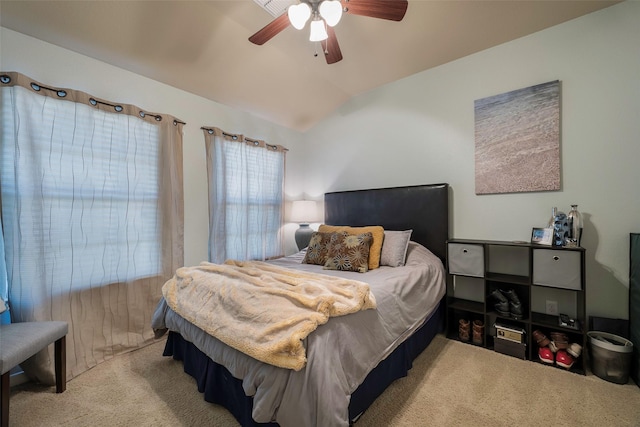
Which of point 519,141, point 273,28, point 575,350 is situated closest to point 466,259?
point 575,350

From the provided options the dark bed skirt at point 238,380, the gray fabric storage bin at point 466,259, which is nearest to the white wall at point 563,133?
the gray fabric storage bin at point 466,259

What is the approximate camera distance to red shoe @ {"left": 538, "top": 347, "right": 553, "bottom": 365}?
201cm

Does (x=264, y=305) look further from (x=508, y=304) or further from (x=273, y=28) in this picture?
(x=508, y=304)

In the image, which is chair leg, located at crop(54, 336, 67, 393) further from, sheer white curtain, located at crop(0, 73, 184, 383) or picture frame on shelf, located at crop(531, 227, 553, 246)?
picture frame on shelf, located at crop(531, 227, 553, 246)

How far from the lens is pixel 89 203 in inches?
83.4

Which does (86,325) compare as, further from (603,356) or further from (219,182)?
(603,356)

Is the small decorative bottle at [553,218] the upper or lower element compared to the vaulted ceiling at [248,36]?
lower

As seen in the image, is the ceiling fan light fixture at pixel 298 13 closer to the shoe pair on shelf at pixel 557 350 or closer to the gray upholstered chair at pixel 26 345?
the gray upholstered chair at pixel 26 345

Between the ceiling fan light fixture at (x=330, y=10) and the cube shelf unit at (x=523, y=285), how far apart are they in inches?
82.1

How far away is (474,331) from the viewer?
7.74 ft

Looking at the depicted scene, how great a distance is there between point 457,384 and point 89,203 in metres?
3.15

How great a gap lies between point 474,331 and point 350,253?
1345 mm

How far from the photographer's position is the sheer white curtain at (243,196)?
295 cm

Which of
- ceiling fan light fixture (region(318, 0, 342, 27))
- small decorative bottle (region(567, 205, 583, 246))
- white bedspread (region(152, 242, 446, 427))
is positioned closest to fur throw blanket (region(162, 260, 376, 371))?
white bedspread (region(152, 242, 446, 427))
